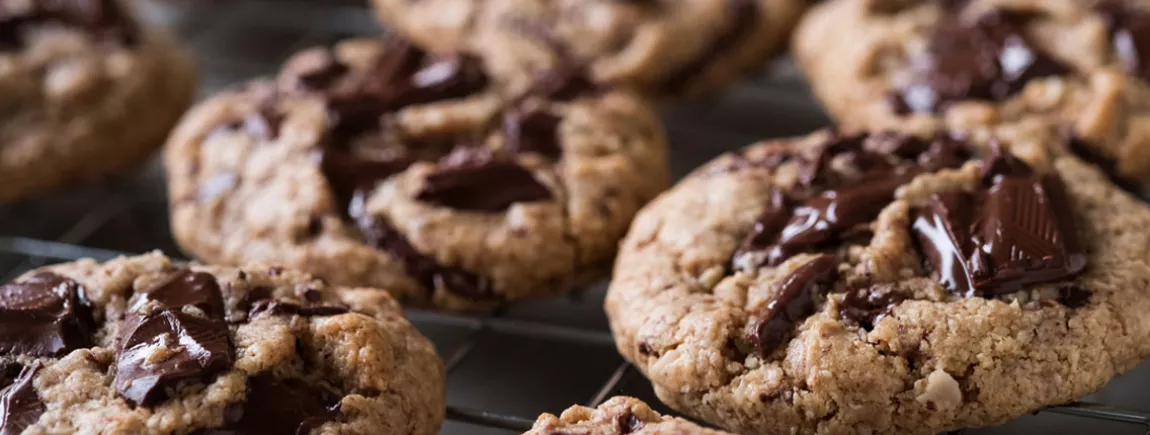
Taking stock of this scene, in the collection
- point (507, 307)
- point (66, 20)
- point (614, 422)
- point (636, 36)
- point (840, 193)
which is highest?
point (66, 20)

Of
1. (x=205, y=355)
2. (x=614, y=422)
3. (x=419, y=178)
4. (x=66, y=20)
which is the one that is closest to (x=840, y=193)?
(x=614, y=422)

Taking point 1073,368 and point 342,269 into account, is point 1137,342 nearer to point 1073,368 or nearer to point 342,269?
point 1073,368

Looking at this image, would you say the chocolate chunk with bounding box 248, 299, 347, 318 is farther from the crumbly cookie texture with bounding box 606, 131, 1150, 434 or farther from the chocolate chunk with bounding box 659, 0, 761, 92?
the chocolate chunk with bounding box 659, 0, 761, 92

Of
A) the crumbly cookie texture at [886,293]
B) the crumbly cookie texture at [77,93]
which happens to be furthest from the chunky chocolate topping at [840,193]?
the crumbly cookie texture at [77,93]

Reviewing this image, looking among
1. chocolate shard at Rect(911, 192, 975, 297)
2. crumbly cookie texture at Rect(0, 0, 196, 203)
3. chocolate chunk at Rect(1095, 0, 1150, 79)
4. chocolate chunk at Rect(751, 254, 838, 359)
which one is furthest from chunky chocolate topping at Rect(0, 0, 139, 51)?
chocolate chunk at Rect(1095, 0, 1150, 79)

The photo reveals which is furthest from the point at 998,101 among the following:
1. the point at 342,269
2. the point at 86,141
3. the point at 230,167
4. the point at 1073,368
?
the point at 86,141

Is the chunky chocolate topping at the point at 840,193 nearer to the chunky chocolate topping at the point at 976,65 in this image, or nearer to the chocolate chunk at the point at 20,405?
the chunky chocolate topping at the point at 976,65

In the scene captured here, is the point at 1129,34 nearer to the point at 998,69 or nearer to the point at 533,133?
the point at 998,69
